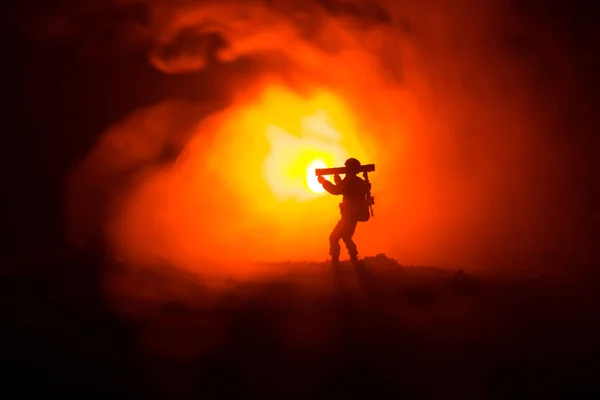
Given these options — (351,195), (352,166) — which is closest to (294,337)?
(351,195)

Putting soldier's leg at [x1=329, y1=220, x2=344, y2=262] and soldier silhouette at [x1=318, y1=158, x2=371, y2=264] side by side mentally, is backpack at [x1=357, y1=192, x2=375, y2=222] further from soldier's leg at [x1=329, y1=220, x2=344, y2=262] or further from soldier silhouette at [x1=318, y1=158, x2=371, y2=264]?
soldier's leg at [x1=329, y1=220, x2=344, y2=262]

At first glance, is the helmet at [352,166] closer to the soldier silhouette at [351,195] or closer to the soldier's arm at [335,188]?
the soldier silhouette at [351,195]

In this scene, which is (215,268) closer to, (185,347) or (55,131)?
(185,347)

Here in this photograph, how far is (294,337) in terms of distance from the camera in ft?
26.3

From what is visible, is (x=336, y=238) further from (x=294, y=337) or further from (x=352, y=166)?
(x=294, y=337)

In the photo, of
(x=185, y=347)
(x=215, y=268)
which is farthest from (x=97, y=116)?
(x=185, y=347)

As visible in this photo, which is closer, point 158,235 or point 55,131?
point 55,131

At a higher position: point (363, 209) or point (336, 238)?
point (363, 209)

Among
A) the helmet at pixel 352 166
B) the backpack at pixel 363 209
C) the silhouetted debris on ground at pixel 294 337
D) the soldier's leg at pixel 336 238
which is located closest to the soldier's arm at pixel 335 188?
the helmet at pixel 352 166

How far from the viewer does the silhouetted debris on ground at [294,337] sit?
679 centimetres

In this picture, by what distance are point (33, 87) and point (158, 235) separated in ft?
25.9

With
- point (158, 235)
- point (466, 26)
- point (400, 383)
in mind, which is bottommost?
point (400, 383)

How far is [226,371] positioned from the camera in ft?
22.9

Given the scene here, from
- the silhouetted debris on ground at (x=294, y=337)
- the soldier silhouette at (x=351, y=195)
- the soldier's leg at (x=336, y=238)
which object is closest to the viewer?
the silhouetted debris on ground at (x=294, y=337)
